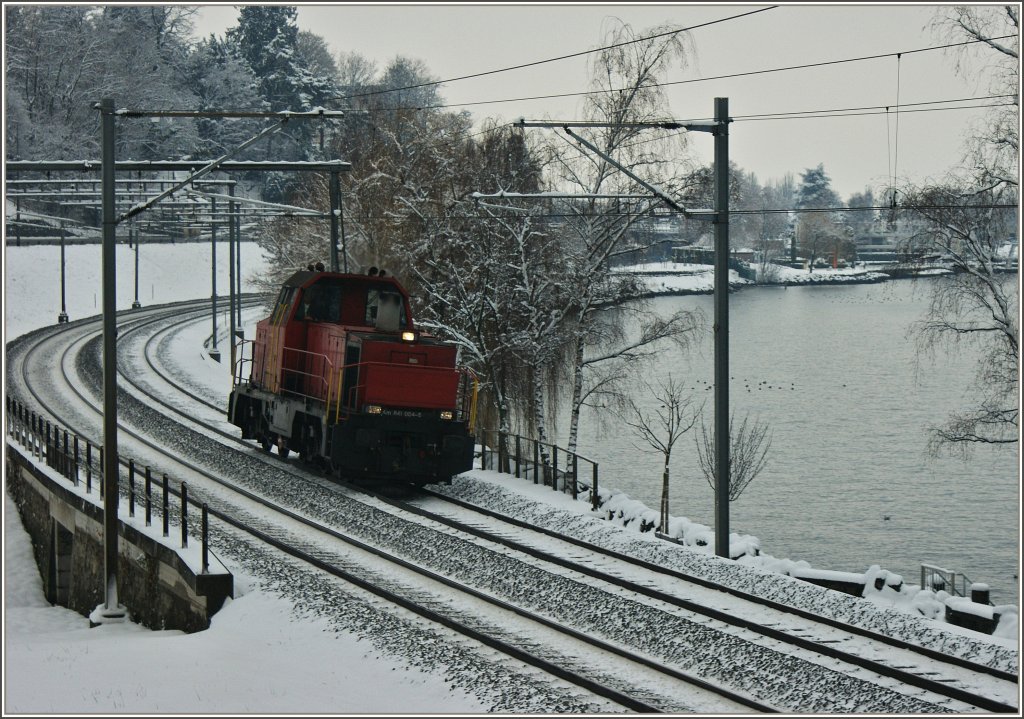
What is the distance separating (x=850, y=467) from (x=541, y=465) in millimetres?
20083

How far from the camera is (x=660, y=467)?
41531 mm

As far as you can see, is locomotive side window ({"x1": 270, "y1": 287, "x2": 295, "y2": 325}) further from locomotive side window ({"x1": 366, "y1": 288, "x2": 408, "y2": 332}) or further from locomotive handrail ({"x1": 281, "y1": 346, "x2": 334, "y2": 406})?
locomotive side window ({"x1": 366, "y1": 288, "x2": 408, "y2": 332})

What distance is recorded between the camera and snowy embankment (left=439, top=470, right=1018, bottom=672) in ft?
43.2

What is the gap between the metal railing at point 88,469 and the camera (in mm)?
17500

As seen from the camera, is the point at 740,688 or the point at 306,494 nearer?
the point at 740,688

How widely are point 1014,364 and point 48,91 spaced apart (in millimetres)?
71969

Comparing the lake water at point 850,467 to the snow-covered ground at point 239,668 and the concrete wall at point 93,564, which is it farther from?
the concrete wall at point 93,564

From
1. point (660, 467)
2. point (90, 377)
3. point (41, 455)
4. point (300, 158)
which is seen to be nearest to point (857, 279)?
point (300, 158)

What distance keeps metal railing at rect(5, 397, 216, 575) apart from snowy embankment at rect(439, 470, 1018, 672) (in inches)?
207

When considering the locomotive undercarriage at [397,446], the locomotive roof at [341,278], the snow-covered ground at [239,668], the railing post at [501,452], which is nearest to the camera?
the snow-covered ground at [239,668]

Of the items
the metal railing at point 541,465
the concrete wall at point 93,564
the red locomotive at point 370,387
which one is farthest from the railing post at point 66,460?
the metal railing at point 541,465

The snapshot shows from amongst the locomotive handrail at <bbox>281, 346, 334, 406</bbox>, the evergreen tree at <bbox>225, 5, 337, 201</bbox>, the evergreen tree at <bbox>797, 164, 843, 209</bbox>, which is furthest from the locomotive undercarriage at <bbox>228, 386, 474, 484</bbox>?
the evergreen tree at <bbox>797, 164, 843, 209</bbox>

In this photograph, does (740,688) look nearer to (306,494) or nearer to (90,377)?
(306,494)

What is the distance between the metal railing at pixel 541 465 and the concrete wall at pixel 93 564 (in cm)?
643
